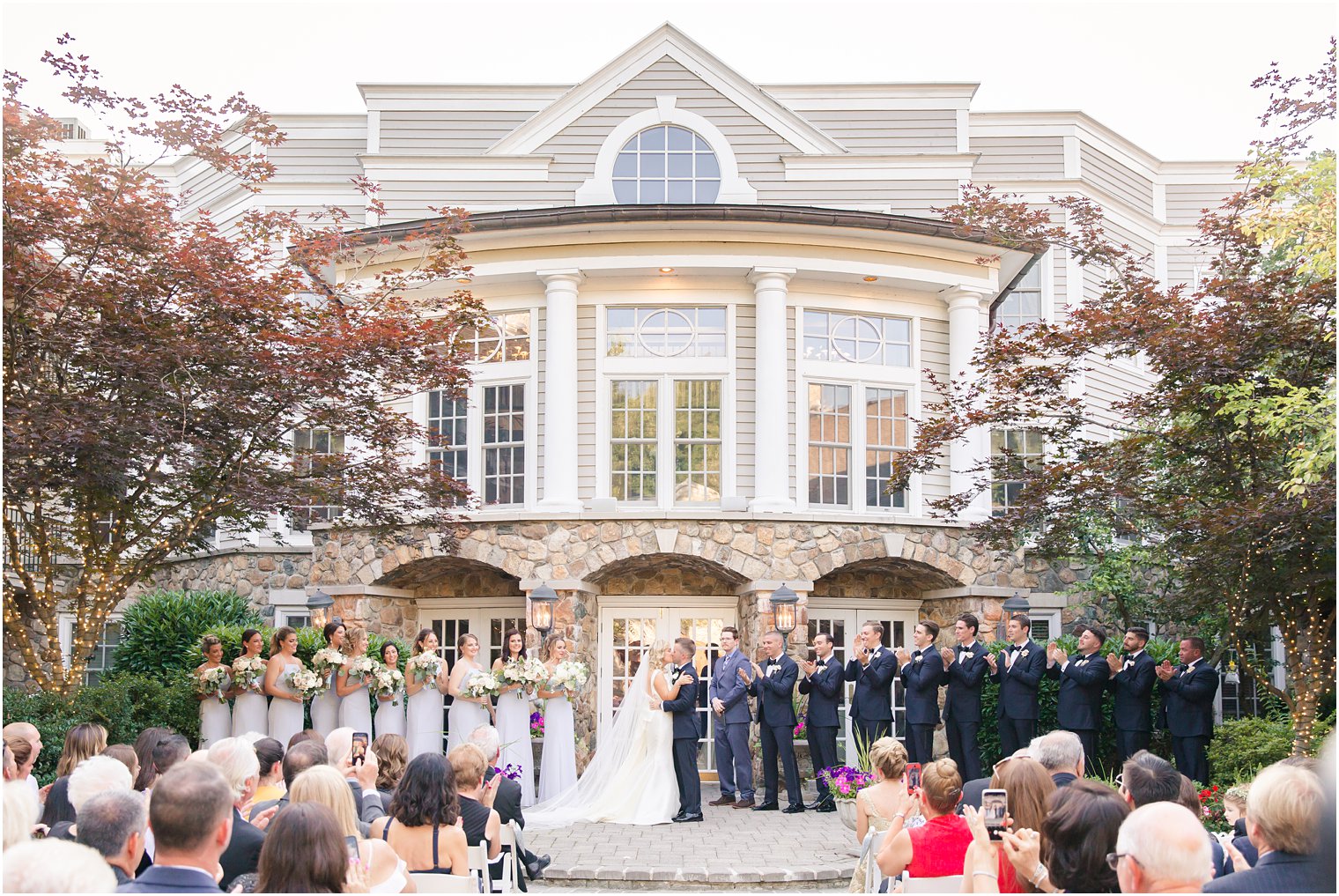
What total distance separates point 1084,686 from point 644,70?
11.0 metres

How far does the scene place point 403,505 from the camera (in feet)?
46.1

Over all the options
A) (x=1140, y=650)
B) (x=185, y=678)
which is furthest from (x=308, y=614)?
(x=1140, y=650)

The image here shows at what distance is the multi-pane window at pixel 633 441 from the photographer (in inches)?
636

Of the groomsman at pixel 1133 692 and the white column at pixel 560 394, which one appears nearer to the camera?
the groomsman at pixel 1133 692

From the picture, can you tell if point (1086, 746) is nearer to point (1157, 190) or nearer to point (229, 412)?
point (229, 412)

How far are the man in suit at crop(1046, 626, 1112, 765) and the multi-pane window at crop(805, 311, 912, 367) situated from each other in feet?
17.1

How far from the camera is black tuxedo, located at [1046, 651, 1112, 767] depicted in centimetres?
1219

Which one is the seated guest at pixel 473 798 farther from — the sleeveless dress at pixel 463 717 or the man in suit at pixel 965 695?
the man in suit at pixel 965 695

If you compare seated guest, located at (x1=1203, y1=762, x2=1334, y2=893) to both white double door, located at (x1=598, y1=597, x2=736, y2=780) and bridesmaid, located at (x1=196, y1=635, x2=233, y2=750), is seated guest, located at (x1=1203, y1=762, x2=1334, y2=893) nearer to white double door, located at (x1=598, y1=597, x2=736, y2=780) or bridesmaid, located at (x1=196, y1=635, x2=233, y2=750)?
bridesmaid, located at (x1=196, y1=635, x2=233, y2=750)

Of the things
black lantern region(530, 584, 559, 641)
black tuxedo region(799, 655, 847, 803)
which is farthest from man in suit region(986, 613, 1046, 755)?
black lantern region(530, 584, 559, 641)

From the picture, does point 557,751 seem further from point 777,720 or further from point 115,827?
point 115,827

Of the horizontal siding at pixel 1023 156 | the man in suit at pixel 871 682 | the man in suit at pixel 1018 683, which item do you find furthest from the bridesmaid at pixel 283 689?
the horizontal siding at pixel 1023 156

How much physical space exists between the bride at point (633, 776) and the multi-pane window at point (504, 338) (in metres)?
5.53

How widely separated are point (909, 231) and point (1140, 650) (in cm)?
633
